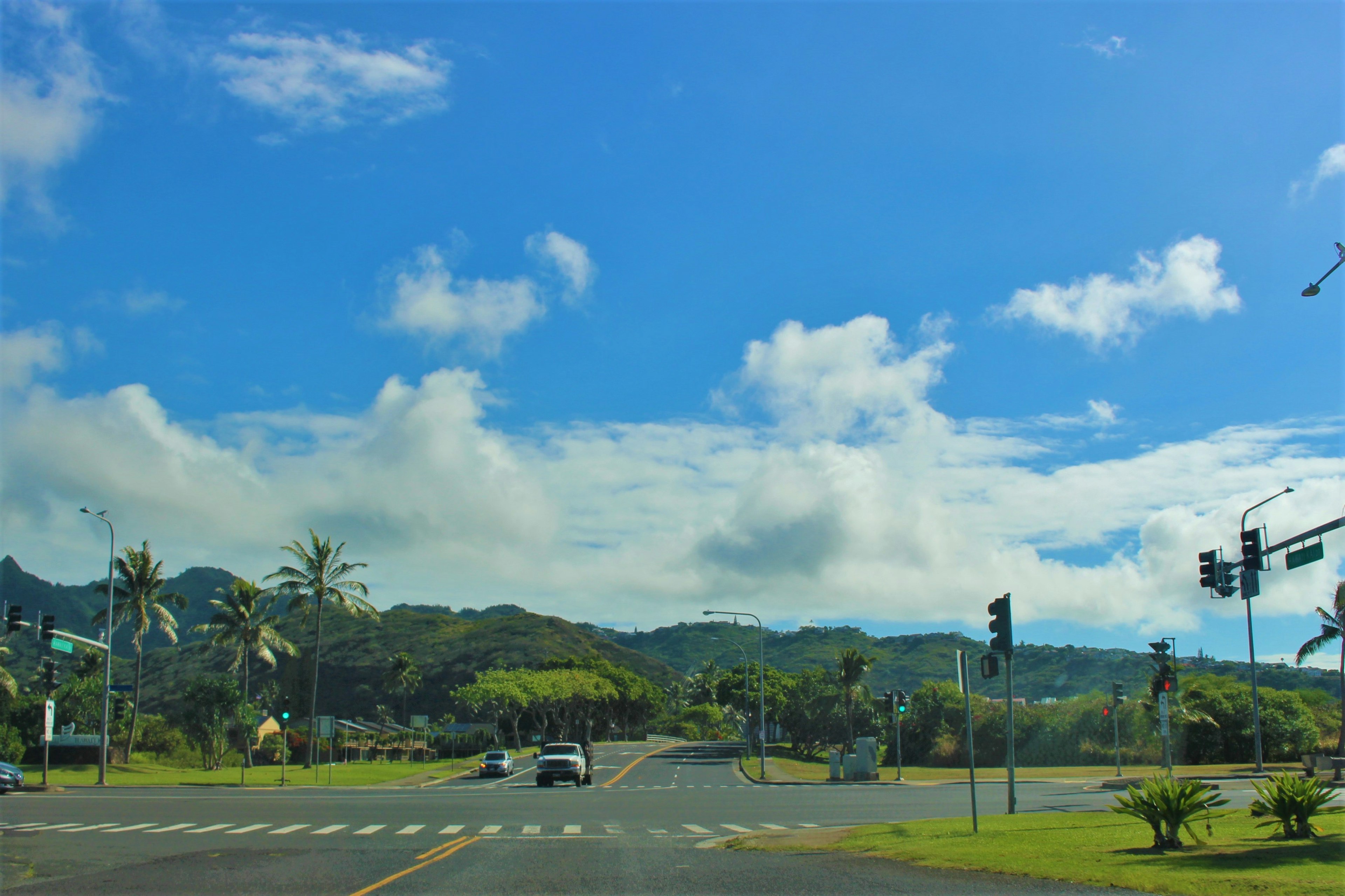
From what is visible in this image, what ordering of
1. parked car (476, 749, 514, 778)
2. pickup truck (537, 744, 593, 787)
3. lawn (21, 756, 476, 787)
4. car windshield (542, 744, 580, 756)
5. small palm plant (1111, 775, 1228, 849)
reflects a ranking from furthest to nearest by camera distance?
parked car (476, 749, 514, 778) < lawn (21, 756, 476, 787) < car windshield (542, 744, 580, 756) < pickup truck (537, 744, 593, 787) < small palm plant (1111, 775, 1228, 849)

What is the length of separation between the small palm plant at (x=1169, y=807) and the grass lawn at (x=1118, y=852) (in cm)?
26

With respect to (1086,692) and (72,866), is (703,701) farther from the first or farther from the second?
(72,866)

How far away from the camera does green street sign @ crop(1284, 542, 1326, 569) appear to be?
851 inches

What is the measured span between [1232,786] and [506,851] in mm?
28293

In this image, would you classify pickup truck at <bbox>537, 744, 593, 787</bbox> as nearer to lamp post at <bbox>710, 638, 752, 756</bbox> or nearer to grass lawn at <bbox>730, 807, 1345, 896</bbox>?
grass lawn at <bbox>730, 807, 1345, 896</bbox>

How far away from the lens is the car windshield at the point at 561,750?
138 feet

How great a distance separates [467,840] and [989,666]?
1066 cm

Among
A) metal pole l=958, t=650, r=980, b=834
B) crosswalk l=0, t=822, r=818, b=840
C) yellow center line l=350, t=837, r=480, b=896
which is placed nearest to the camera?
yellow center line l=350, t=837, r=480, b=896

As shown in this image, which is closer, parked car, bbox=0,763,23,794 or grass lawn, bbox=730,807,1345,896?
grass lawn, bbox=730,807,1345,896

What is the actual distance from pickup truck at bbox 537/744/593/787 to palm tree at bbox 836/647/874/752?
3508cm

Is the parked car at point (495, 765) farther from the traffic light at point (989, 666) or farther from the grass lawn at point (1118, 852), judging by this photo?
the traffic light at point (989, 666)

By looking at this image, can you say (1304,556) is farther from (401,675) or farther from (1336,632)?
(401,675)

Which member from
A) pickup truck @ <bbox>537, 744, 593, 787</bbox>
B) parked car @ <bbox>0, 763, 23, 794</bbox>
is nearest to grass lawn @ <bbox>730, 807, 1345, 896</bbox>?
pickup truck @ <bbox>537, 744, 593, 787</bbox>

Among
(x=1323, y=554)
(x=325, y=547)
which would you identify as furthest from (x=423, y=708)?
(x=1323, y=554)
